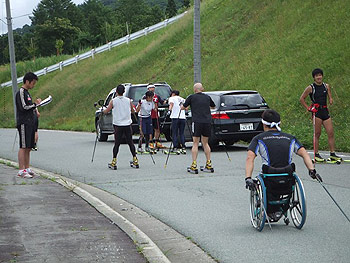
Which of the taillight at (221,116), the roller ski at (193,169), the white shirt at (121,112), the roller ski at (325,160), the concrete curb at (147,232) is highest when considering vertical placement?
the white shirt at (121,112)

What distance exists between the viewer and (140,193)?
11250 millimetres

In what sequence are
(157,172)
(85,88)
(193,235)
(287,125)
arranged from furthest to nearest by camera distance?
(85,88), (287,125), (157,172), (193,235)

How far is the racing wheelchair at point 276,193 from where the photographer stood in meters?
7.62

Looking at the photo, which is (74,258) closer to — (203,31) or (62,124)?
(62,124)

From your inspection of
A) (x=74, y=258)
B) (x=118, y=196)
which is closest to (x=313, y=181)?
(x=118, y=196)

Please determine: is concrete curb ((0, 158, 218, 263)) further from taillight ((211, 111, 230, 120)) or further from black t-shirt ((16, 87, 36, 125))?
taillight ((211, 111, 230, 120))

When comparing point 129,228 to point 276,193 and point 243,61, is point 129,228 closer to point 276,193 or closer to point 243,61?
point 276,193

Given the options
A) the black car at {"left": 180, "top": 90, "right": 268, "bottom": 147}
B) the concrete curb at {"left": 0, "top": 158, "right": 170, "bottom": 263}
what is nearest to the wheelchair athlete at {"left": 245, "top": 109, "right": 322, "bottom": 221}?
the concrete curb at {"left": 0, "top": 158, "right": 170, "bottom": 263}

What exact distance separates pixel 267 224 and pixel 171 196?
2844 millimetres

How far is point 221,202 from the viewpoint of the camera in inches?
396

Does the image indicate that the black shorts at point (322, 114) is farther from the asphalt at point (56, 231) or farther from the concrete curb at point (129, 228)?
the asphalt at point (56, 231)

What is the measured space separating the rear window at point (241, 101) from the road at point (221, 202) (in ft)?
4.00

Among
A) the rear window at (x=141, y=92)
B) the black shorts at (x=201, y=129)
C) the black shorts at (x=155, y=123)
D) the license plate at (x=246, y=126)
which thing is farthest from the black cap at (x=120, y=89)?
the rear window at (x=141, y=92)

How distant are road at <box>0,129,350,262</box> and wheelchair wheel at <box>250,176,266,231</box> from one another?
0.37 feet
